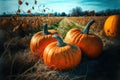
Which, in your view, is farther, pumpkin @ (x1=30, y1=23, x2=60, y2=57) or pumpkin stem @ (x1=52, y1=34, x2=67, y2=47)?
pumpkin @ (x1=30, y1=23, x2=60, y2=57)

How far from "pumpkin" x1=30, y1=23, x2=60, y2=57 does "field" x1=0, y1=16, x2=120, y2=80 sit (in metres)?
0.03

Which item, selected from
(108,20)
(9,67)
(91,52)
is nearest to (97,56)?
(91,52)

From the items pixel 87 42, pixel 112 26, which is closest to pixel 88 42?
pixel 87 42

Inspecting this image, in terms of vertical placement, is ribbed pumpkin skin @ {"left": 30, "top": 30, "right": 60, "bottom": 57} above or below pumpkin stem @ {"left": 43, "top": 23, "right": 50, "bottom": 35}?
below

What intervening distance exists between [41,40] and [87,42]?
0.92 feet

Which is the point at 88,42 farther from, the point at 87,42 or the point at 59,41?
the point at 59,41

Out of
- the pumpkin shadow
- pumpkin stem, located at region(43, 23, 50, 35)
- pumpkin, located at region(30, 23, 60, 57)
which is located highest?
pumpkin stem, located at region(43, 23, 50, 35)

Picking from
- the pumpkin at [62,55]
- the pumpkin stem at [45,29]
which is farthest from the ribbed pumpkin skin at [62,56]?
the pumpkin stem at [45,29]

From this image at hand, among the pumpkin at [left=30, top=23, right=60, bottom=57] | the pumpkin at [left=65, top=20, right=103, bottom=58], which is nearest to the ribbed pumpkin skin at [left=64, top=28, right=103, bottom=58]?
the pumpkin at [left=65, top=20, right=103, bottom=58]

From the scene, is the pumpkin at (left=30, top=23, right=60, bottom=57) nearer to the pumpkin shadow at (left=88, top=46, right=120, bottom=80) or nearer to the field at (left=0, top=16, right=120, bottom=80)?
the field at (left=0, top=16, right=120, bottom=80)

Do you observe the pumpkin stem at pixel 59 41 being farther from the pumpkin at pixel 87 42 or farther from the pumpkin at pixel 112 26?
the pumpkin at pixel 112 26

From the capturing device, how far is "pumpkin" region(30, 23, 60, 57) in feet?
10.00

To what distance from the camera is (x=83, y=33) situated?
306cm

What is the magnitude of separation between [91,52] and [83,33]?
127mm
